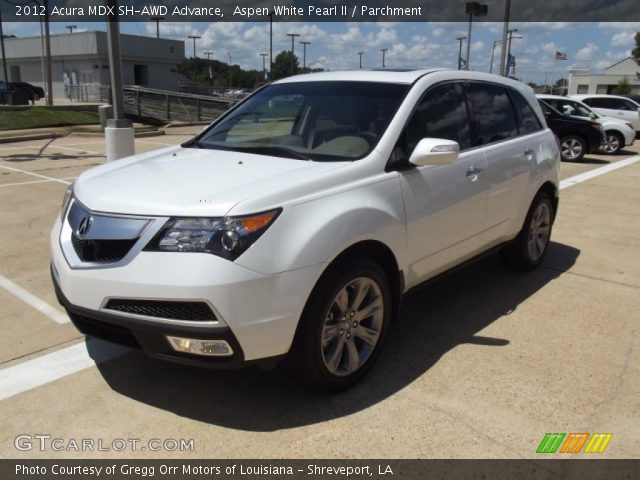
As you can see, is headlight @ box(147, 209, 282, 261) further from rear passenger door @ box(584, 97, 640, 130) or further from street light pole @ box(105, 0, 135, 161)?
rear passenger door @ box(584, 97, 640, 130)

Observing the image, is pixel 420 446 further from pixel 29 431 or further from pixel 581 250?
pixel 581 250

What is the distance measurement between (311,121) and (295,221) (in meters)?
1.39

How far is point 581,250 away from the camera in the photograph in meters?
6.54

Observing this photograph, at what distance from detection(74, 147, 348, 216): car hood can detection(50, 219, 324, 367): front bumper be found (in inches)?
10.5

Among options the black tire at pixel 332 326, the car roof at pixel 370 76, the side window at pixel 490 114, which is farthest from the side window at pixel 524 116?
the black tire at pixel 332 326

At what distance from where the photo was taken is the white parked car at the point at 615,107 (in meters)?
20.0

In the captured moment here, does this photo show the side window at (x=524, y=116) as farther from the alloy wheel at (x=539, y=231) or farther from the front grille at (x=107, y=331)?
the front grille at (x=107, y=331)

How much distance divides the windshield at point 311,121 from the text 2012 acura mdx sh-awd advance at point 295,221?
13 mm

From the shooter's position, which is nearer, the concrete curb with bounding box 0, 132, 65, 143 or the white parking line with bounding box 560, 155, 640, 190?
the white parking line with bounding box 560, 155, 640, 190

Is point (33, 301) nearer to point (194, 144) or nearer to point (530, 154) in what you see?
point (194, 144)

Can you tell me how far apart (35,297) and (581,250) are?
5.52 metres

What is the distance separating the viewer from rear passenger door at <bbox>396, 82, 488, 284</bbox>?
372cm

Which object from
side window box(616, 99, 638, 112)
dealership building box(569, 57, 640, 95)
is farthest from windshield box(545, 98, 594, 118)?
dealership building box(569, 57, 640, 95)
